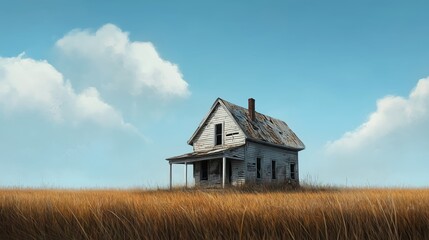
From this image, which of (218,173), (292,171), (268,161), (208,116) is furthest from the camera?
(292,171)

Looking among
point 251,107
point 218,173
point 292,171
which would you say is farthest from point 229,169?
point 292,171

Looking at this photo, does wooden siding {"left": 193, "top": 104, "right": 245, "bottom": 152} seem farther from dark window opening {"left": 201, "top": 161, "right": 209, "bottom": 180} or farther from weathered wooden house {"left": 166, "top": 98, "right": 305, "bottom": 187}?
dark window opening {"left": 201, "top": 161, "right": 209, "bottom": 180}

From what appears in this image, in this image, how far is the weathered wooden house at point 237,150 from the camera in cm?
2747

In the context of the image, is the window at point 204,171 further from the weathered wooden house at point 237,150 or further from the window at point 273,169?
the window at point 273,169

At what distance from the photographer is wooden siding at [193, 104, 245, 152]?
91.9 ft

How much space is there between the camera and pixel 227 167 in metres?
28.5

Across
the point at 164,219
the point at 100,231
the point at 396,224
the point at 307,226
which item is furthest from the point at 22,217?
the point at 396,224

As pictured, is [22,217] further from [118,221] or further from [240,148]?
[240,148]

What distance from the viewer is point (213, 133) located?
96.5 feet

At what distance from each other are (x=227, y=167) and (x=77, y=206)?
920 inches

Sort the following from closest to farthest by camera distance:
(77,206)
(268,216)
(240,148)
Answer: (268,216) < (77,206) < (240,148)

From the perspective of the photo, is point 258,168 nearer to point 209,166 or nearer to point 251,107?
point 209,166

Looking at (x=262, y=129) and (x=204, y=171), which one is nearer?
(x=204, y=171)

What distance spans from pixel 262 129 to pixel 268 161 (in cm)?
246
